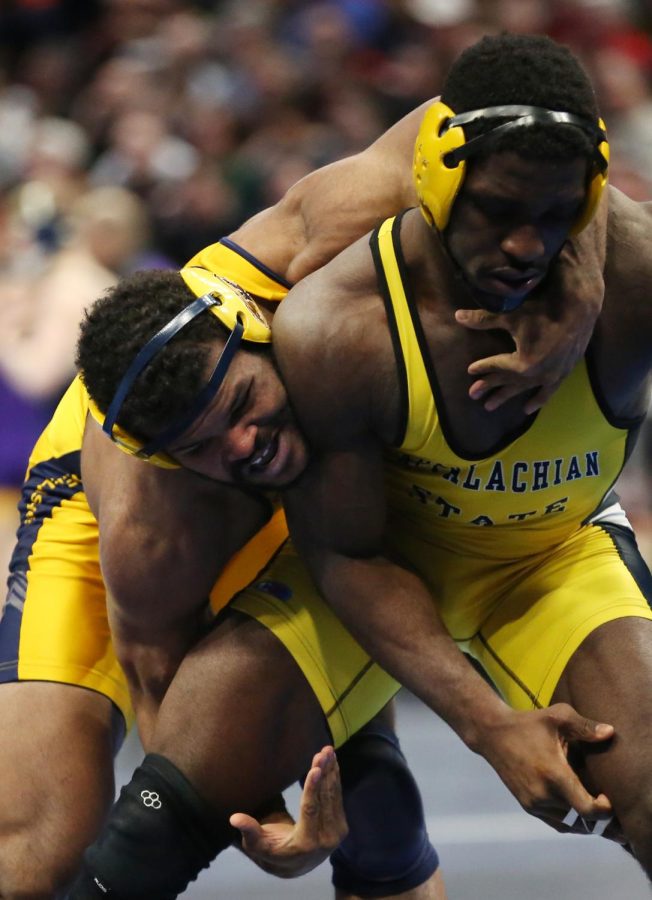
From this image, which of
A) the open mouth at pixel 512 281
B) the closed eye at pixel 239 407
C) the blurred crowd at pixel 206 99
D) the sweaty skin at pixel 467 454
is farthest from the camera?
the blurred crowd at pixel 206 99

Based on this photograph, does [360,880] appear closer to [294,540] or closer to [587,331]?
[294,540]

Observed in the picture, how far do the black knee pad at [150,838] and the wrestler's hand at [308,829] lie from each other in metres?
0.12

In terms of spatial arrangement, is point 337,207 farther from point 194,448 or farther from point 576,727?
point 576,727

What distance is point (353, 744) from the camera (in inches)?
156

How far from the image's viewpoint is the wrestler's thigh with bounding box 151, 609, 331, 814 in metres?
3.54

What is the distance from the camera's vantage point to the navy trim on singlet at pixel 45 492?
4156 millimetres

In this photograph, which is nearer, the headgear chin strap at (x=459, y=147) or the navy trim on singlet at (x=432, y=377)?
the headgear chin strap at (x=459, y=147)

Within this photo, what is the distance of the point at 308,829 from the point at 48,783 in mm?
662

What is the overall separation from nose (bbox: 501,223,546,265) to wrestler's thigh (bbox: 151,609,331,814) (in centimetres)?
107

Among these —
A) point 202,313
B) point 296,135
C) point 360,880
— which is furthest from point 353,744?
point 296,135

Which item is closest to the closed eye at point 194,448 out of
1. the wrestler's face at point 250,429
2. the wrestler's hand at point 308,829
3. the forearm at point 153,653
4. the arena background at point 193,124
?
the wrestler's face at point 250,429

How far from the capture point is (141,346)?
333cm

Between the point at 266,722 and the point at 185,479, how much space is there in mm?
537

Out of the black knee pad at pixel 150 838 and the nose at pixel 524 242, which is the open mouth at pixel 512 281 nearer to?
the nose at pixel 524 242
